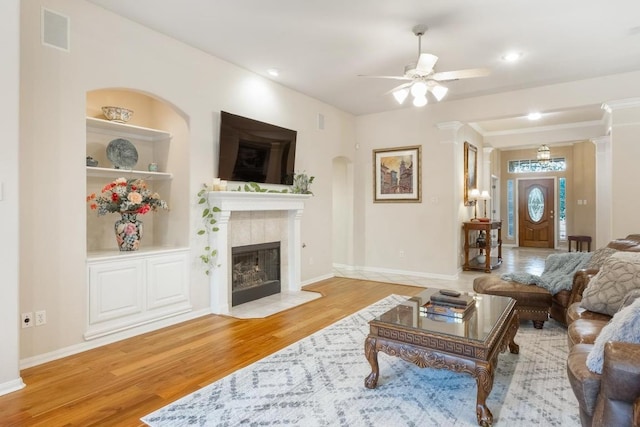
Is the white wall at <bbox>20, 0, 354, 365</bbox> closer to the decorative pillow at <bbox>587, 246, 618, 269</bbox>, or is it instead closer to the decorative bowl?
the decorative bowl

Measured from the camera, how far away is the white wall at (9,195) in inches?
94.0

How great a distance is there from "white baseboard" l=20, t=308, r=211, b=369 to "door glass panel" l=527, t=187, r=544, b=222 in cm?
976

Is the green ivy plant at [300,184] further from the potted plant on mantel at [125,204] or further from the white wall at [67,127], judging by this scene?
the potted plant on mantel at [125,204]

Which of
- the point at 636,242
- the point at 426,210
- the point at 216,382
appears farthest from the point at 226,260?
the point at 636,242

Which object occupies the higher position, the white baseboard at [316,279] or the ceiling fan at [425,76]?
the ceiling fan at [425,76]

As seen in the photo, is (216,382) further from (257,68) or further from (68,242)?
(257,68)

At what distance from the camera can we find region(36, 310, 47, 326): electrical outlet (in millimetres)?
2855

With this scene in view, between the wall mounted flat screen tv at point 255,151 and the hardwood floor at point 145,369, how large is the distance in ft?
5.75

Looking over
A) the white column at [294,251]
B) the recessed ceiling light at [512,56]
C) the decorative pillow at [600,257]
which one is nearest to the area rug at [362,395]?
the decorative pillow at [600,257]

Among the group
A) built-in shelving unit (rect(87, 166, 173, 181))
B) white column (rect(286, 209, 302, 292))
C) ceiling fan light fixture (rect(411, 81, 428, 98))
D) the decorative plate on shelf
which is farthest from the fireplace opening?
ceiling fan light fixture (rect(411, 81, 428, 98))

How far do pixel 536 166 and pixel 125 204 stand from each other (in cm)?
1065

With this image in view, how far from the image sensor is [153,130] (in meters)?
3.96

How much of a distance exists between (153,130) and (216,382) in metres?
2.72

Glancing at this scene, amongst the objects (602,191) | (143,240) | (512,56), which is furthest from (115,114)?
(602,191)
